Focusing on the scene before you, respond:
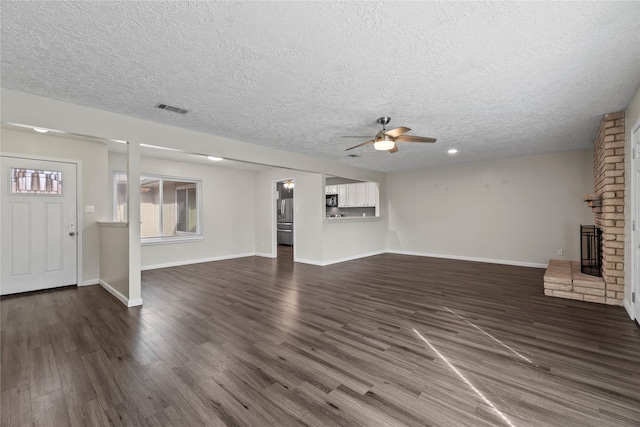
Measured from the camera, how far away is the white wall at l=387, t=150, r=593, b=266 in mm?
5730

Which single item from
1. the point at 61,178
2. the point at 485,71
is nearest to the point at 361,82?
the point at 485,71

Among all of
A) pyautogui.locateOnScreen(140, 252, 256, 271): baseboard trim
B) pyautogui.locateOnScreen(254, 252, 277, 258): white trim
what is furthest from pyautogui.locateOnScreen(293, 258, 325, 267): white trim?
pyautogui.locateOnScreen(140, 252, 256, 271): baseboard trim

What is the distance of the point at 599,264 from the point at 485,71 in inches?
154

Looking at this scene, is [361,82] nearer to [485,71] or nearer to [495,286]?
[485,71]

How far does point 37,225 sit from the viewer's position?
172 inches

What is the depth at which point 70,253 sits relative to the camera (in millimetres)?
4645

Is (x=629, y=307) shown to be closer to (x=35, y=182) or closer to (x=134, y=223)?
(x=134, y=223)

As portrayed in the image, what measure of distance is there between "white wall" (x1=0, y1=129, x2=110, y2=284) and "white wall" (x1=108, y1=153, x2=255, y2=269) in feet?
2.09

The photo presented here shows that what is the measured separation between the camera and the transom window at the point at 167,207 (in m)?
6.34

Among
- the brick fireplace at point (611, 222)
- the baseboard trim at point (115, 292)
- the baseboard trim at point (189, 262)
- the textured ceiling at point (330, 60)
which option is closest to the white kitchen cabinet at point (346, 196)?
the baseboard trim at point (189, 262)

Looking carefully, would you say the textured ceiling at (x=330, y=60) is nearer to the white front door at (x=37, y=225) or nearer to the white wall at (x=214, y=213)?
the white front door at (x=37, y=225)

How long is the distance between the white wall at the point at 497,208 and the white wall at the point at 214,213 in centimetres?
427

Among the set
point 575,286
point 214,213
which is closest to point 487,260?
point 575,286

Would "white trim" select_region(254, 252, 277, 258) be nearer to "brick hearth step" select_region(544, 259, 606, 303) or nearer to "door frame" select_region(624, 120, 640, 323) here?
"brick hearth step" select_region(544, 259, 606, 303)
